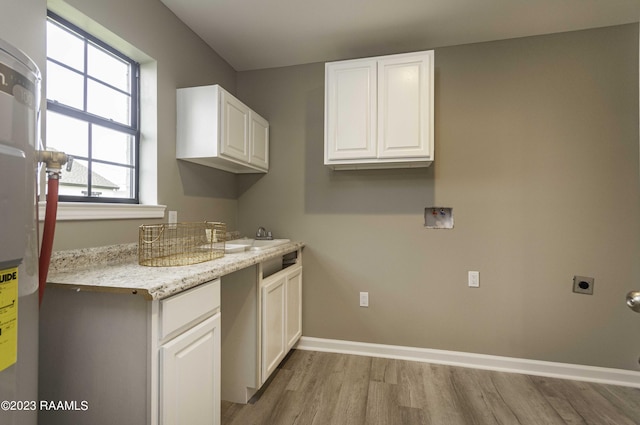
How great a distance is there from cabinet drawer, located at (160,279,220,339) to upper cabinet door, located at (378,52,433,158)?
148 centimetres

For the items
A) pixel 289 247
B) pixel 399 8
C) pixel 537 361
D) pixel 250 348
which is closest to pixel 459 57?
pixel 399 8

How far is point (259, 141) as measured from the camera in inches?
103

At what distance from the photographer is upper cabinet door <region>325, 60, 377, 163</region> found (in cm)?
225

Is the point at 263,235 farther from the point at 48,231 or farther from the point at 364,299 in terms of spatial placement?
the point at 48,231

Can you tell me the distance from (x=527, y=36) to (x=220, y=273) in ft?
8.91

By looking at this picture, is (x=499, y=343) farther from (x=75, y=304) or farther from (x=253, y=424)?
(x=75, y=304)

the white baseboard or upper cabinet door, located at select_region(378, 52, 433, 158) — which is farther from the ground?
upper cabinet door, located at select_region(378, 52, 433, 158)

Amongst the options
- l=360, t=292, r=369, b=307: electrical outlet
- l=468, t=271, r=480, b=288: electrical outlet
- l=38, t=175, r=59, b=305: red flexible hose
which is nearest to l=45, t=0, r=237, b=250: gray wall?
l=38, t=175, r=59, b=305: red flexible hose

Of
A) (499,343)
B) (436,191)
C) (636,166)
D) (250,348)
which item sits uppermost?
(636,166)

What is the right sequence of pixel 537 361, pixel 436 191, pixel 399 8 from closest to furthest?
pixel 399 8, pixel 537 361, pixel 436 191

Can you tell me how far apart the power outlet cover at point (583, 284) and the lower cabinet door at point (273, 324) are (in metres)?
2.12

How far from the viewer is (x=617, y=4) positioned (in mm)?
1957

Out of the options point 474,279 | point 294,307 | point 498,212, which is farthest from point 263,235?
point 498,212

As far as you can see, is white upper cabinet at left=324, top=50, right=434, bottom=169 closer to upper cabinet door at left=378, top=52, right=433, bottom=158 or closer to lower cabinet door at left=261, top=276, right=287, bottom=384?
upper cabinet door at left=378, top=52, right=433, bottom=158
